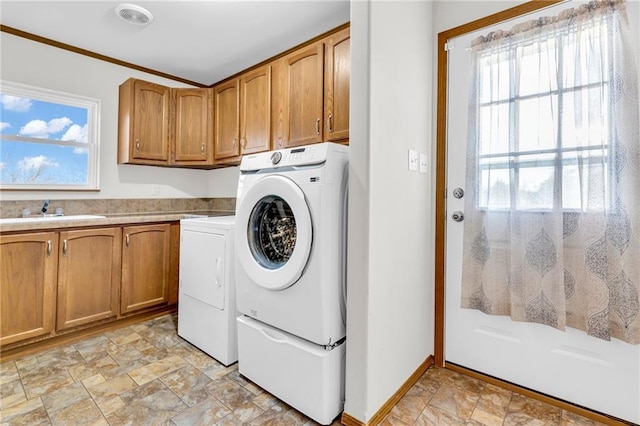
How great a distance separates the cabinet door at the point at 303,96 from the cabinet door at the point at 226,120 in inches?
25.0

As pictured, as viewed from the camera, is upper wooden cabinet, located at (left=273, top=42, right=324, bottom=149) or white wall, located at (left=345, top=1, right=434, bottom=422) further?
upper wooden cabinet, located at (left=273, top=42, right=324, bottom=149)

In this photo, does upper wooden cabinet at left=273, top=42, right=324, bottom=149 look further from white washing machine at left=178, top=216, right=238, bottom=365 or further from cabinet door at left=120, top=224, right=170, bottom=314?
cabinet door at left=120, top=224, right=170, bottom=314

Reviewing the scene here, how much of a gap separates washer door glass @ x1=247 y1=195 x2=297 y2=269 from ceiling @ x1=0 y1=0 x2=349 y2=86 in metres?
1.41

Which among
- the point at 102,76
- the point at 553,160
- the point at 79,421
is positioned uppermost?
the point at 102,76

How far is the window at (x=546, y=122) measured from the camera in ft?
4.83

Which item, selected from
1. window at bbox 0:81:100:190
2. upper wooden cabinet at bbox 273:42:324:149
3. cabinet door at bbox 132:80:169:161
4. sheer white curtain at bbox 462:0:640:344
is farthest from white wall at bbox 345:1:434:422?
window at bbox 0:81:100:190

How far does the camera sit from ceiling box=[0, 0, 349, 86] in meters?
A: 2.12

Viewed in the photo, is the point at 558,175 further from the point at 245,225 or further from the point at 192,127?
the point at 192,127

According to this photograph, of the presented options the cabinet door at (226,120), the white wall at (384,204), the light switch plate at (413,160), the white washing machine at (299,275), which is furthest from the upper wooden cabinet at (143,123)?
the light switch plate at (413,160)

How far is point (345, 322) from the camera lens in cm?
154

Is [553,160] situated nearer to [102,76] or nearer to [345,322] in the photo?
[345,322]

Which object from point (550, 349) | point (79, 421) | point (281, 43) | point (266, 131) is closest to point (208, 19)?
point (281, 43)

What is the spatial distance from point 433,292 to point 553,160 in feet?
3.21

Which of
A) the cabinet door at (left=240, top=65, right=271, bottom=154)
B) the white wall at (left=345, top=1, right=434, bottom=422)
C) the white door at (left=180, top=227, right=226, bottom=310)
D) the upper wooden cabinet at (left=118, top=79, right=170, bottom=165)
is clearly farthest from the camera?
the upper wooden cabinet at (left=118, top=79, right=170, bottom=165)
